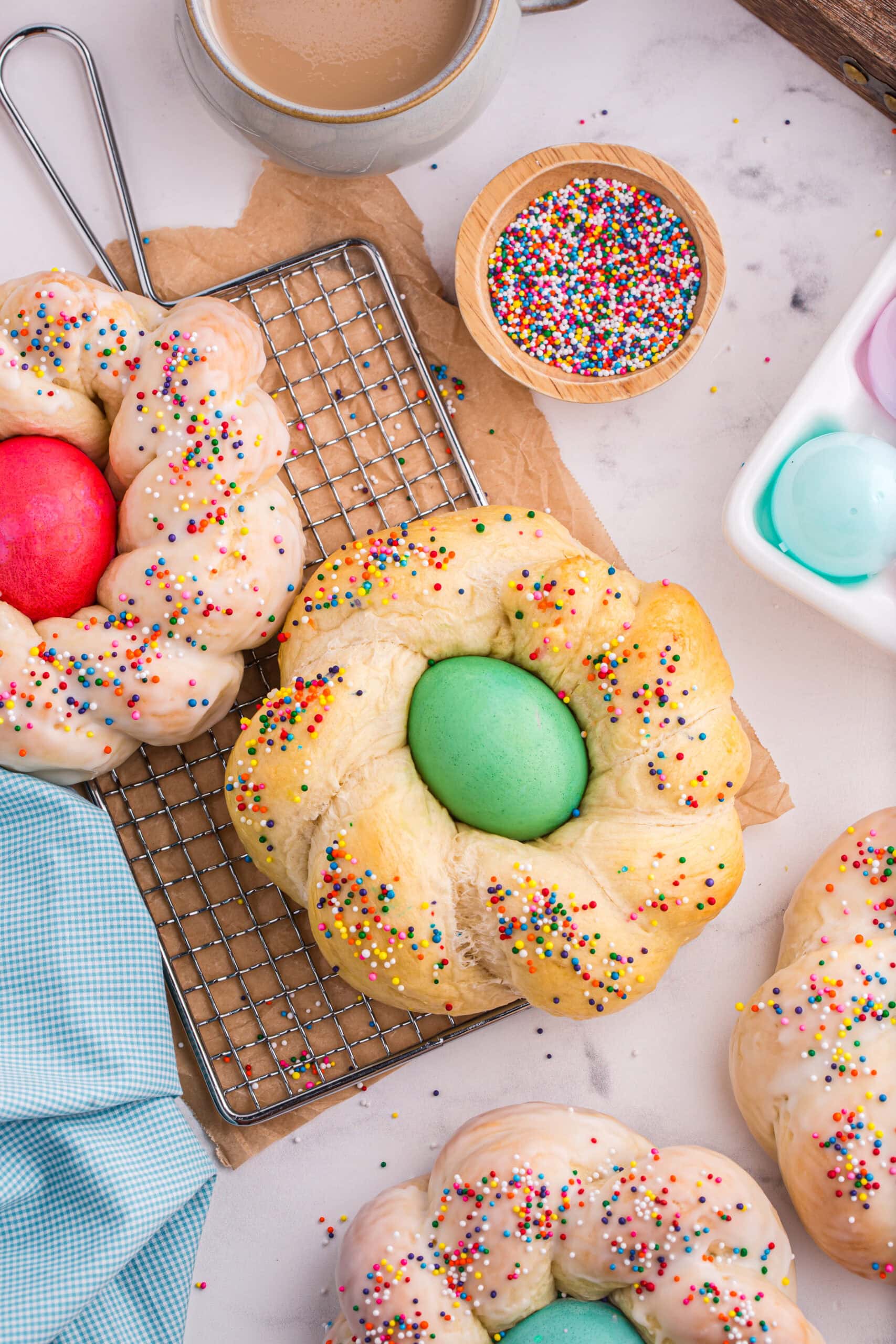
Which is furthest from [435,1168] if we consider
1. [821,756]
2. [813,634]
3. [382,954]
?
[813,634]

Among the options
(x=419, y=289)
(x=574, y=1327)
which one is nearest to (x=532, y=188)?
(x=419, y=289)

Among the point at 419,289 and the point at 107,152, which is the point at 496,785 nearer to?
the point at 419,289

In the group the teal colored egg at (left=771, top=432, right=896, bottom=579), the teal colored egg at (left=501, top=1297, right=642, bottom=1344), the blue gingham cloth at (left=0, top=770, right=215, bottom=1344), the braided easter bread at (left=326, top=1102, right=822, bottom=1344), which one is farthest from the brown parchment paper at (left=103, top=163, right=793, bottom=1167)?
the blue gingham cloth at (left=0, top=770, right=215, bottom=1344)

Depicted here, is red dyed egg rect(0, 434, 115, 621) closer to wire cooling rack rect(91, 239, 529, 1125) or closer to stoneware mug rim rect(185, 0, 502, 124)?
wire cooling rack rect(91, 239, 529, 1125)

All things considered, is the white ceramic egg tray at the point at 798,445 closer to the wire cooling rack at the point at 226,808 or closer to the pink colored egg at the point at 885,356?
the pink colored egg at the point at 885,356

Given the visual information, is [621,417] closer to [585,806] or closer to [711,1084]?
[585,806]
